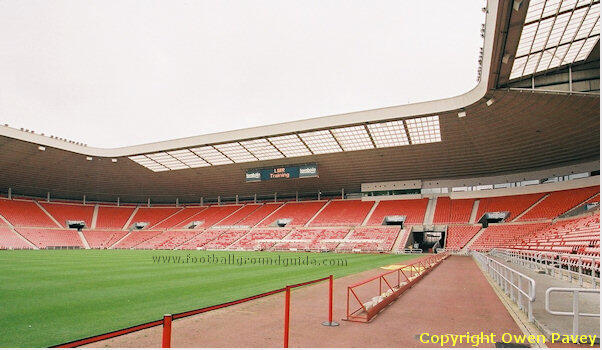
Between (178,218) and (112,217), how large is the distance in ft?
38.3

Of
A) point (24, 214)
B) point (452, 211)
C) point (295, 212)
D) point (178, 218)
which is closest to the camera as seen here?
point (452, 211)

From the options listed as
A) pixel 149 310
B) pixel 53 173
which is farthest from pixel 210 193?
pixel 149 310

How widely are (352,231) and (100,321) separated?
4340 centimetres

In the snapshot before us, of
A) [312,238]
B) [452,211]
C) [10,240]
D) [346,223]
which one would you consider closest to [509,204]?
[452,211]

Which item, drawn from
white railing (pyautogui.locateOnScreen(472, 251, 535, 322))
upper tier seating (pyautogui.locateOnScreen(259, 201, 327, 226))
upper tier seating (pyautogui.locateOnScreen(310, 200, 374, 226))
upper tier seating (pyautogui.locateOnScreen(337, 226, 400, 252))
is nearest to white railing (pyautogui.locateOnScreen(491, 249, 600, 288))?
white railing (pyautogui.locateOnScreen(472, 251, 535, 322))

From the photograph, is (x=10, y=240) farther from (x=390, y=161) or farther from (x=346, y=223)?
(x=390, y=161)

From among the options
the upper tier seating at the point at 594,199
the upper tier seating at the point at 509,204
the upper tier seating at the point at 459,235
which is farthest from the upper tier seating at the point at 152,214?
the upper tier seating at the point at 594,199

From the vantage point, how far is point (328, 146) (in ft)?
147

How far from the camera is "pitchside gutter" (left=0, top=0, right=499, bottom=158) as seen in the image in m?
30.7

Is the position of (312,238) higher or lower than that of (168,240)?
higher

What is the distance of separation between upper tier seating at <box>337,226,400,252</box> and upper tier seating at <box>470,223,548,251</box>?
928cm

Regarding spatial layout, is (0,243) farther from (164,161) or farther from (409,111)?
(409,111)

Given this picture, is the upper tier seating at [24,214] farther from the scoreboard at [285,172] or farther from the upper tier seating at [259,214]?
the scoreboard at [285,172]

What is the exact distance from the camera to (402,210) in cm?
5359
